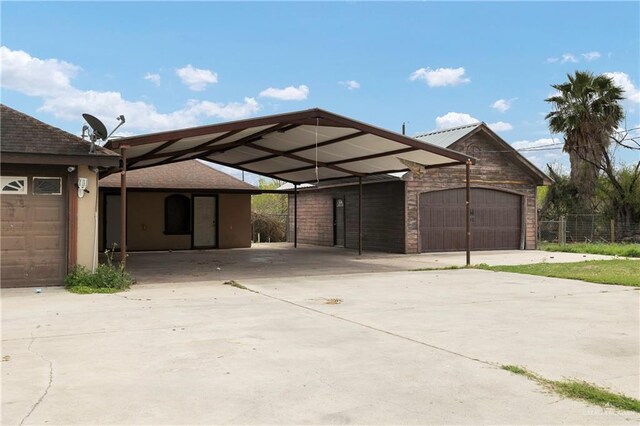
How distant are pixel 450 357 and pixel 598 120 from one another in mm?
23410

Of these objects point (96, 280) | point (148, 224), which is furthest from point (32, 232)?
point (148, 224)

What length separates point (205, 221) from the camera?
72.0 feet

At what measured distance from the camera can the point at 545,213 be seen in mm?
28281

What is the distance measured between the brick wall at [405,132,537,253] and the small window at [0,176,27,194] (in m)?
11.8

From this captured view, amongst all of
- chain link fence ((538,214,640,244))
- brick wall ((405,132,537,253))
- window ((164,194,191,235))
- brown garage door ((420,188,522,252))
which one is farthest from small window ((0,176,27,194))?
chain link fence ((538,214,640,244))

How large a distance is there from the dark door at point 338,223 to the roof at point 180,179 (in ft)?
11.5

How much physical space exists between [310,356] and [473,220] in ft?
51.8

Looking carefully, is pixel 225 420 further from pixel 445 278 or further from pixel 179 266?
pixel 179 266

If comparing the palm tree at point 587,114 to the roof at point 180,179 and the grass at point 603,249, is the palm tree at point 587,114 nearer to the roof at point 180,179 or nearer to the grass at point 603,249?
the grass at point 603,249

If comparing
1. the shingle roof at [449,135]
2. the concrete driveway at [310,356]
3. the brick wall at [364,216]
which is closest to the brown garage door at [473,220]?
the brick wall at [364,216]

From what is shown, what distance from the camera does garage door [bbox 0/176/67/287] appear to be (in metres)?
10.1

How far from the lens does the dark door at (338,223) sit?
885 inches

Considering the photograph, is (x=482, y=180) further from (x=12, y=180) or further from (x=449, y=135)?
(x=12, y=180)

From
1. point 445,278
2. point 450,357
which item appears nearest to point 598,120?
point 445,278
